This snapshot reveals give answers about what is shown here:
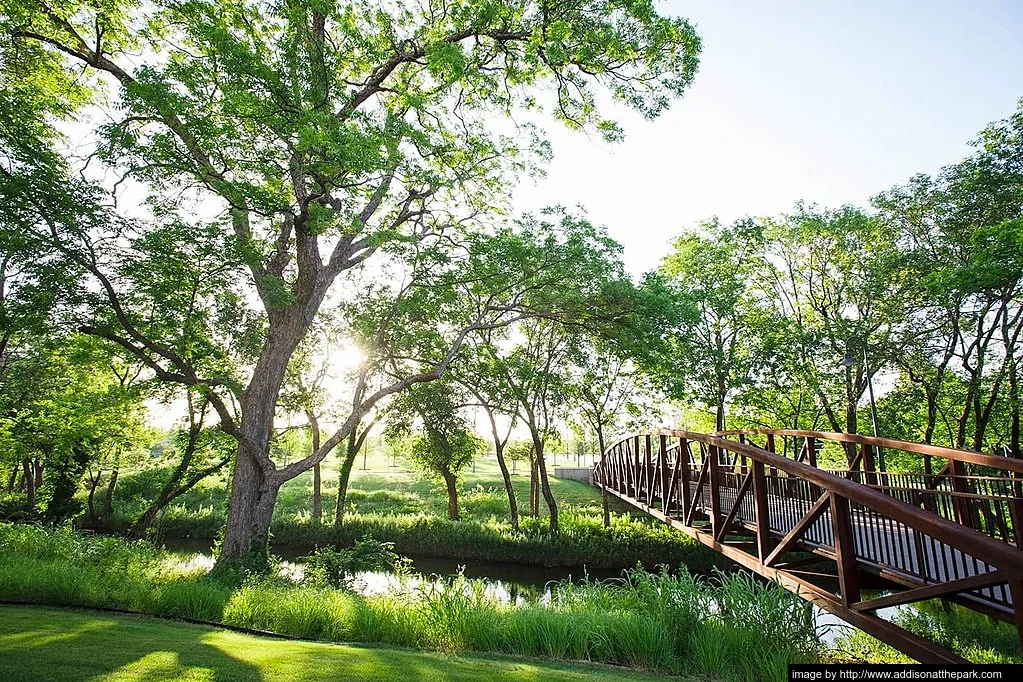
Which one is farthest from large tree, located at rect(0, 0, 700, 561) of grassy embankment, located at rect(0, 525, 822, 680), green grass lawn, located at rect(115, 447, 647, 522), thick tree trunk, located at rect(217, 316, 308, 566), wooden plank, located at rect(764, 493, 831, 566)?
green grass lawn, located at rect(115, 447, 647, 522)

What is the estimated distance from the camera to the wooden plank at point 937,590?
382 centimetres

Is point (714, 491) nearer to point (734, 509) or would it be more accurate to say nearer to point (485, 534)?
point (734, 509)

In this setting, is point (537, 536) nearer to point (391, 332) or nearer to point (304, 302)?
point (391, 332)

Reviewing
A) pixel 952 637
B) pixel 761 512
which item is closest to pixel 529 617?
pixel 761 512

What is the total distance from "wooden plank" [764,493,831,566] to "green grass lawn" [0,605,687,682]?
2346 millimetres

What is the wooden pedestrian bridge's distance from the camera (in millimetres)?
4027

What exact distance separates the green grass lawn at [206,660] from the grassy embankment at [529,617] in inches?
18.6

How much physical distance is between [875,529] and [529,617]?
493 cm

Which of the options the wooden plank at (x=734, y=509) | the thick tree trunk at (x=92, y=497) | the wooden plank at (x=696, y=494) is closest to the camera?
the wooden plank at (x=734, y=509)

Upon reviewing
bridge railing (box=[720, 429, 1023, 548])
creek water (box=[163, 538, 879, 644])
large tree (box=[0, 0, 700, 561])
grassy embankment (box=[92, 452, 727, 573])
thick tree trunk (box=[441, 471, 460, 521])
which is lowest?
creek water (box=[163, 538, 879, 644])

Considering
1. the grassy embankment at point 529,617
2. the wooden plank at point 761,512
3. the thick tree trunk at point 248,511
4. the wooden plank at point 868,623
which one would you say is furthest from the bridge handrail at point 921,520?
the thick tree trunk at point 248,511

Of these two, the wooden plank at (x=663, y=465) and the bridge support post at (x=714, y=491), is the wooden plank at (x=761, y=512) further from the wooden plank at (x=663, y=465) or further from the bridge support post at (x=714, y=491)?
the wooden plank at (x=663, y=465)

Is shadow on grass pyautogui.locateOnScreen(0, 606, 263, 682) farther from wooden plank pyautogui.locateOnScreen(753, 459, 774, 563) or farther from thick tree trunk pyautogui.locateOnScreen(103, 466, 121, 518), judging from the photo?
thick tree trunk pyautogui.locateOnScreen(103, 466, 121, 518)

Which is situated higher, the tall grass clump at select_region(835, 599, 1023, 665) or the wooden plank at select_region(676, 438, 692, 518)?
the wooden plank at select_region(676, 438, 692, 518)
